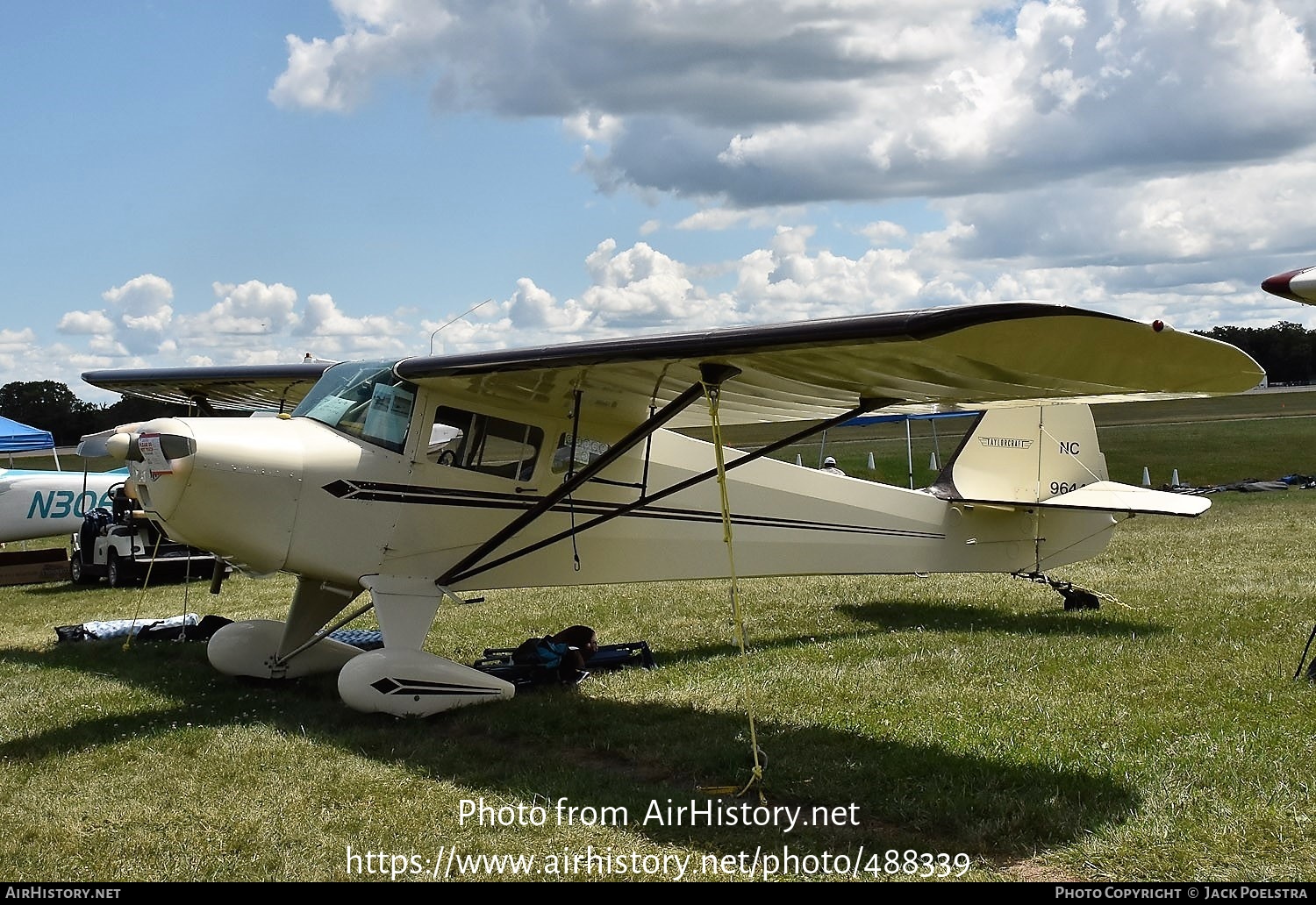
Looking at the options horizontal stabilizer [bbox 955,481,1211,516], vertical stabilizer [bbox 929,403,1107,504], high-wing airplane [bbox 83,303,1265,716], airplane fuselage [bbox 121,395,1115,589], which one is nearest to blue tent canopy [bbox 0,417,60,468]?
high-wing airplane [bbox 83,303,1265,716]

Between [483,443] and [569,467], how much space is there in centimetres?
74

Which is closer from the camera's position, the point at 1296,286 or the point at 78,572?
the point at 1296,286

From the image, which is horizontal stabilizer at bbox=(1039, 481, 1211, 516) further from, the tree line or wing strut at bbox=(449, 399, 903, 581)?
the tree line

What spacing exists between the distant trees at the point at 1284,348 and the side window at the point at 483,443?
243ft

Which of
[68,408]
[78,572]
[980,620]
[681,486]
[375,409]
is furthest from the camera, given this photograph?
[68,408]

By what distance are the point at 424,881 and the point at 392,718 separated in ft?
9.78

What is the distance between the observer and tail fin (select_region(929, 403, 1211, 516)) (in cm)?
1132

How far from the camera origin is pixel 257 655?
8.85 meters

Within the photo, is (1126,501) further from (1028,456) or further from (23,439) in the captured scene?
(23,439)

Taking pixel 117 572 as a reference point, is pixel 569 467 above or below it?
above

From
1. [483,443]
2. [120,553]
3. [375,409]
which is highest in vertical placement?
[375,409]

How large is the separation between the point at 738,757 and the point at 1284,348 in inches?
3153

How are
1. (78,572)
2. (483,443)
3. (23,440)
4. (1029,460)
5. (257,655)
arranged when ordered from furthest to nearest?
(23,440) < (78,572) < (1029,460) < (257,655) < (483,443)

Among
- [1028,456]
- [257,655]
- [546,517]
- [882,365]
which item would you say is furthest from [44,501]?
[882,365]
